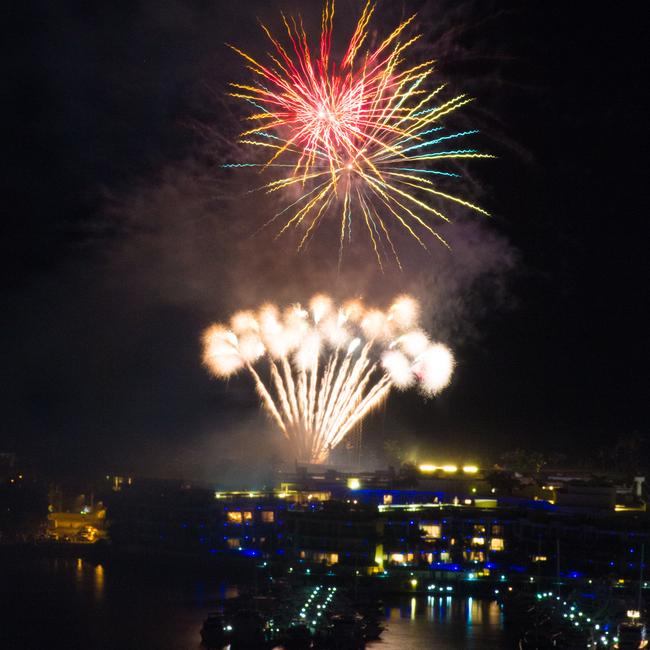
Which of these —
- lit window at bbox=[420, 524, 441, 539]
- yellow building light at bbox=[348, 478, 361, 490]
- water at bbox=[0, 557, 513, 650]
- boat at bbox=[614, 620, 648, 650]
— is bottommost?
water at bbox=[0, 557, 513, 650]

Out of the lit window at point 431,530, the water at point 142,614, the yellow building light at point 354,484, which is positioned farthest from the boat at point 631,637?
the yellow building light at point 354,484

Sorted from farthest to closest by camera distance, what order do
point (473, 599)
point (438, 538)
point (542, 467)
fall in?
point (542, 467)
point (438, 538)
point (473, 599)

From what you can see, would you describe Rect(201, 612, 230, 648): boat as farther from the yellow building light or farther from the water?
the yellow building light

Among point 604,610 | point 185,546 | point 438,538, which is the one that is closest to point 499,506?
point 438,538

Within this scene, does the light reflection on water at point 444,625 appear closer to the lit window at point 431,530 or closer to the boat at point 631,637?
the boat at point 631,637

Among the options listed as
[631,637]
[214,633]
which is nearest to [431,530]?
[214,633]

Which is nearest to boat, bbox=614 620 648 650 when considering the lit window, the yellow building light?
the lit window

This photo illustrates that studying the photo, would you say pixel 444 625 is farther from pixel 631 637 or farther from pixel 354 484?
pixel 354 484

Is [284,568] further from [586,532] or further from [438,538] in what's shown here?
[586,532]
